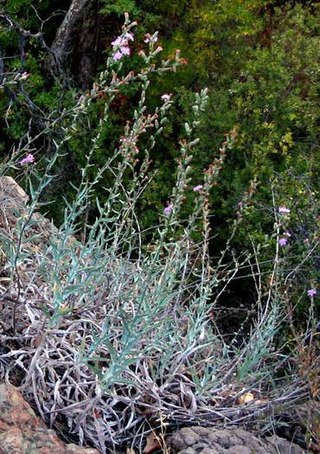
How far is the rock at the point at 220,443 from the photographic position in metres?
2.85

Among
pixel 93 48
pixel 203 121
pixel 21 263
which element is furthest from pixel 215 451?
pixel 93 48

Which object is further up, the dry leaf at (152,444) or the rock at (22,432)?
the rock at (22,432)

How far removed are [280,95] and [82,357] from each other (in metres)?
3.85

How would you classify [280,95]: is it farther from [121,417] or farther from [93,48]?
[121,417]

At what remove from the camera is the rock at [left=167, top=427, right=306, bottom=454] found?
285 cm

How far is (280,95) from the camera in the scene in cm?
609

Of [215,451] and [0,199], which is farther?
[0,199]

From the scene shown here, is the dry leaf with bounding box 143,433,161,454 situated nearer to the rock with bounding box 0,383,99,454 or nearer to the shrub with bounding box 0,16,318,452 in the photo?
the shrub with bounding box 0,16,318,452

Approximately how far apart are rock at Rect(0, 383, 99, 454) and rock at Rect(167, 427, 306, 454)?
0.38 metres

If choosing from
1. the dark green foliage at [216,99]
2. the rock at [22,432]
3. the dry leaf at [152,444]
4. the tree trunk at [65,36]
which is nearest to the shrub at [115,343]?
the dry leaf at [152,444]

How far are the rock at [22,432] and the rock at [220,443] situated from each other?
38cm

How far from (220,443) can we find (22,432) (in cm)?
81

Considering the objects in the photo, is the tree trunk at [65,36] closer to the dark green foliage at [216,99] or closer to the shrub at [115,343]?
the dark green foliage at [216,99]

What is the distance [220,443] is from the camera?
2.91 metres
